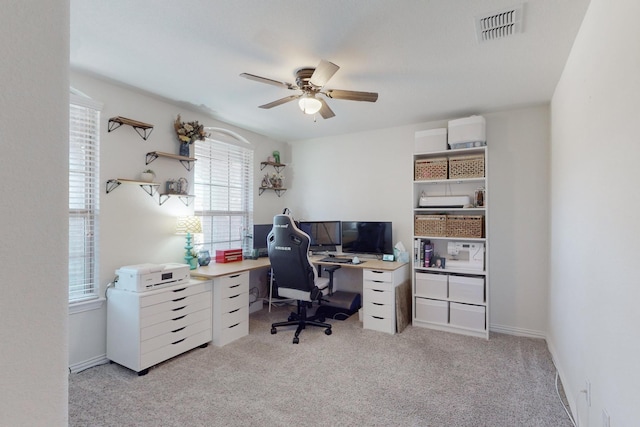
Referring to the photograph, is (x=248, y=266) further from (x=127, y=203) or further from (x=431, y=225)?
(x=431, y=225)

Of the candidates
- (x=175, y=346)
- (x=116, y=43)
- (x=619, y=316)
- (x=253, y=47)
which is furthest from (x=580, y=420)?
(x=116, y=43)

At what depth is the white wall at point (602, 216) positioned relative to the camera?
1.22 meters

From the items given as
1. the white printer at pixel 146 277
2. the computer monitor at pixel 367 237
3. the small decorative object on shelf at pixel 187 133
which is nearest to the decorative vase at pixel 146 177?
the small decorative object on shelf at pixel 187 133

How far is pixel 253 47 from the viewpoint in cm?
221

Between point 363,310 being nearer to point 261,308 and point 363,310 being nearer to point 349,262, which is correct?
point 349,262

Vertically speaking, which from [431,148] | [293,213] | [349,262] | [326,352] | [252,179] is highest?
[431,148]

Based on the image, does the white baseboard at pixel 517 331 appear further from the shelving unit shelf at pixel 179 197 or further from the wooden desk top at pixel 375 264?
the shelving unit shelf at pixel 179 197

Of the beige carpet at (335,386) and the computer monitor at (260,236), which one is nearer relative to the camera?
the beige carpet at (335,386)

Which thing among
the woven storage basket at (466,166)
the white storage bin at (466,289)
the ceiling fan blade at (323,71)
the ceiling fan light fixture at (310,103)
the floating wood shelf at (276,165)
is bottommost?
the white storage bin at (466,289)

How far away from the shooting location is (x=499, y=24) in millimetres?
1940

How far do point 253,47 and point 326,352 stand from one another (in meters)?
2.70

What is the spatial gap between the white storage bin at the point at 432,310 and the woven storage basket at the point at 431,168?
4.79ft

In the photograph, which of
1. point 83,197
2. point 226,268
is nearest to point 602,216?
point 226,268

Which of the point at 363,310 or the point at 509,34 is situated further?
the point at 363,310
